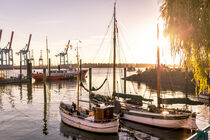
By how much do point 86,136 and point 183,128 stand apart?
11.9 m

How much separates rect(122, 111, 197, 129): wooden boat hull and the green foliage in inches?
621

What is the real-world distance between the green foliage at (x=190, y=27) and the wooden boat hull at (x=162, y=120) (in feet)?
51.7

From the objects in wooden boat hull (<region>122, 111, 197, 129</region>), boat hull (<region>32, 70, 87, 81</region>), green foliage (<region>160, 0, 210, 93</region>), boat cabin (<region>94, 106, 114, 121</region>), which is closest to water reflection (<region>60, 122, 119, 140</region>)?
boat cabin (<region>94, 106, 114, 121</region>)

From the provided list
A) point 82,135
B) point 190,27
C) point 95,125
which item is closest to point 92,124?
point 95,125

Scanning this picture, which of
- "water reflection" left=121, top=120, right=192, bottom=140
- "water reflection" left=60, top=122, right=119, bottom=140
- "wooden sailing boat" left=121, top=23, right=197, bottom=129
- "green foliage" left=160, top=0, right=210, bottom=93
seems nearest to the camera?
"green foliage" left=160, top=0, right=210, bottom=93

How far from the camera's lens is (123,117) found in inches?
979

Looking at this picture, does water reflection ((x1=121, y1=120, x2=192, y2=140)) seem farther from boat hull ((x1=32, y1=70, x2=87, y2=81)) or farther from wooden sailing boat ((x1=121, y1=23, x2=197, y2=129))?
boat hull ((x1=32, y1=70, x2=87, y2=81))

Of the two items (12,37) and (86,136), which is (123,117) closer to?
(86,136)

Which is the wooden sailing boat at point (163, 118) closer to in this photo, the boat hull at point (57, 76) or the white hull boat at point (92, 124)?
the white hull boat at point (92, 124)

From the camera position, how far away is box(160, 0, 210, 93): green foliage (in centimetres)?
580

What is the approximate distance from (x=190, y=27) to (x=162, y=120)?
17.7 meters

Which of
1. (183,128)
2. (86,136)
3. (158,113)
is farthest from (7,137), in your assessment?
(183,128)

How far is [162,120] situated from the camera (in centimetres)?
2122

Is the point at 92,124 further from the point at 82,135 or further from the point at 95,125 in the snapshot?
the point at 82,135
